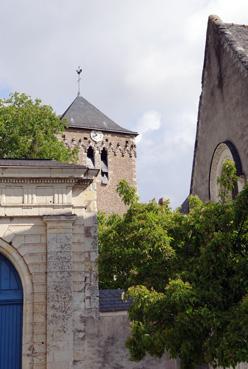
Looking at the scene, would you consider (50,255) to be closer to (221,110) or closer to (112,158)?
(221,110)

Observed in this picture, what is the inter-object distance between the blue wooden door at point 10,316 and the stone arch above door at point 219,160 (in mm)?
7346

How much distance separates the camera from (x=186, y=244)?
898cm

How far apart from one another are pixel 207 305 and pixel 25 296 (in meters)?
4.47

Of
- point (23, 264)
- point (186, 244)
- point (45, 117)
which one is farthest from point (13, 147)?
point (186, 244)

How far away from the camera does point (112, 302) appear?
10.5 metres

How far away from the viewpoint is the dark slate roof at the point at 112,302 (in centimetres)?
1022

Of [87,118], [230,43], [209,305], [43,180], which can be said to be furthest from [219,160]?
[87,118]

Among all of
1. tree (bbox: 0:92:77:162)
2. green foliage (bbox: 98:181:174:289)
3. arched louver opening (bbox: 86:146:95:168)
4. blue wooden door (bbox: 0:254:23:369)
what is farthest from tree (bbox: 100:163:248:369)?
arched louver opening (bbox: 86:146:95:168)

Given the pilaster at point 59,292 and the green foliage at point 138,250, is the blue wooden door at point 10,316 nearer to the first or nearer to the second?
the pilaster at point 59,292

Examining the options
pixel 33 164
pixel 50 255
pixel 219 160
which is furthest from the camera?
pixel 219 160

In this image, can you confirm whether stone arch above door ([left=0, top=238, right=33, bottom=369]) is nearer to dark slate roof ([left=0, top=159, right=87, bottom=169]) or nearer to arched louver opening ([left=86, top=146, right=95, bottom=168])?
dark slate roof ([left=0, top=159, right=87, bottom=169])

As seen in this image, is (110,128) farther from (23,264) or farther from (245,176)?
(23,264)

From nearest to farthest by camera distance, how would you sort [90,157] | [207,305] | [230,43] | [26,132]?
[207,305] → [230,43] → [26,132] → [90,157]

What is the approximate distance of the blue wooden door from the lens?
978 cm
